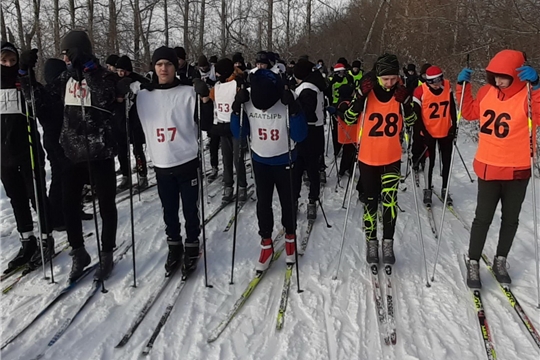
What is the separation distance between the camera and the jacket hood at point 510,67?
353 cm

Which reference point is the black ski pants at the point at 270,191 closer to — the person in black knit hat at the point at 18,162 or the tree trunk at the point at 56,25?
the person in black knit hat at the point at 18,162

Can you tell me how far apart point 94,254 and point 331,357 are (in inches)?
114

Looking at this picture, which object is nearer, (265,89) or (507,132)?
(507,132)

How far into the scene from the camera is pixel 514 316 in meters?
3.53

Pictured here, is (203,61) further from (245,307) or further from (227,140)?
(245,307)

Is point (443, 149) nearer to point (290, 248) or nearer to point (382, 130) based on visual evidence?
point (382, 130)

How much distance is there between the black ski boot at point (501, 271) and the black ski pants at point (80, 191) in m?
3.79

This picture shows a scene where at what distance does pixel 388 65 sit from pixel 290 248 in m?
2.04

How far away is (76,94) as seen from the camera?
3.71m

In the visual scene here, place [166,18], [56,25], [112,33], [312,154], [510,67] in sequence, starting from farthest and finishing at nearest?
[166,18] < [112,33] < [56,25] < [312,154] < [510,67]

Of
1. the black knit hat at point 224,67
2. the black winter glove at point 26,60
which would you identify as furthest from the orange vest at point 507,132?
the black winter glove at point 26,60

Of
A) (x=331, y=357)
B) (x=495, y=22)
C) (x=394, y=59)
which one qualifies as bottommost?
(x=331, y=357)

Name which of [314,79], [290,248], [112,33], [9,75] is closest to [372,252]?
[290,248]

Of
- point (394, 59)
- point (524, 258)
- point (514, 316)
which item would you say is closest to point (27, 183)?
point (394, 59)
